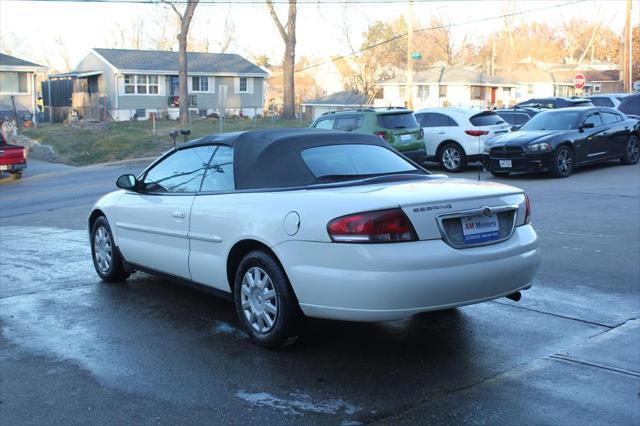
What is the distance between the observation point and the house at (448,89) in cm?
5600

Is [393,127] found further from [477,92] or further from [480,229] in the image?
[477,92]

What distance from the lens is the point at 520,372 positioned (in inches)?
197

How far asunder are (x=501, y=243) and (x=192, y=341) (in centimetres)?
243

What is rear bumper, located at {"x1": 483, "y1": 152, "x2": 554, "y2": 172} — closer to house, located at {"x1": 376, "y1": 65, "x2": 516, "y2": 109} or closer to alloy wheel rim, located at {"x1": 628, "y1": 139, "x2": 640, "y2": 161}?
alloy wheel rim, located at {"x1": 628, "y1": 139, "x2": 640, "y2": 161}

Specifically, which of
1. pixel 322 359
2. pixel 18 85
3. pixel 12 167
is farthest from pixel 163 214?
pixel 18 85

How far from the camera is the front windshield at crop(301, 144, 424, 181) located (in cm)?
586

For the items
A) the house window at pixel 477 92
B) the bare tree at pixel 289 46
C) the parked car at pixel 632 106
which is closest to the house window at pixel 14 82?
the bare tree at pixel 289 46

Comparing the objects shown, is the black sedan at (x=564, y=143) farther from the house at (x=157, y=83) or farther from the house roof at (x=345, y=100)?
the house roof at (x=345, y=100)

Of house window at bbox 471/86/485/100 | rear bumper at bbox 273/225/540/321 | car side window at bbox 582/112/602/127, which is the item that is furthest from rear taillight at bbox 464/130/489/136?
house window at bbox 471/86/485/100

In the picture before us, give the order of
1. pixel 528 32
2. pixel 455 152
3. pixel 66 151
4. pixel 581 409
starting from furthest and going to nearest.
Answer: pixel 528 32
pixel 66 151
pixel 455 152
pixel 581 409

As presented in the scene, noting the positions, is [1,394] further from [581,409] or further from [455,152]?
[455,152]

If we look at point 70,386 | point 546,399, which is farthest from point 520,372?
point 70,386

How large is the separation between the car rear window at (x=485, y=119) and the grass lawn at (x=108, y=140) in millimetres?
15799

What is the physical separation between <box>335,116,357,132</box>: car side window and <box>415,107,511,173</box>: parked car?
7.18ft
